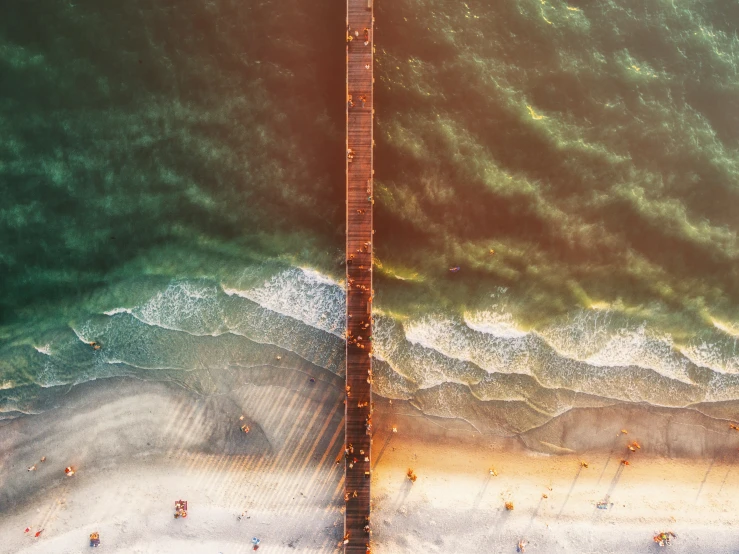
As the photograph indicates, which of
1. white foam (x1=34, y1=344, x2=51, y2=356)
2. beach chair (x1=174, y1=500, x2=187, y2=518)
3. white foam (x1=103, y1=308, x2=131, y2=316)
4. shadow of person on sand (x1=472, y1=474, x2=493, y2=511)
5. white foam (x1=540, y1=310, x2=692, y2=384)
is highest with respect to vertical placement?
white foam (x1=540, y1=310, x2=692, y2=384)

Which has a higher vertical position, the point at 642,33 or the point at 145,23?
the point at 642,33

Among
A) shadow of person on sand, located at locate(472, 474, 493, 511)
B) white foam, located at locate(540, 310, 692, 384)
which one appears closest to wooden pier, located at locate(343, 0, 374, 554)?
shadow of person on sand, located at locate(472, 474, 493, 511)

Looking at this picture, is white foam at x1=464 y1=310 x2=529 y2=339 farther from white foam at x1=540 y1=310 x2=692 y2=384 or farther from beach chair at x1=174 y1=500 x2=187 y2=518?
beach chair at x1=174 y1=500 x2=187 y2=518

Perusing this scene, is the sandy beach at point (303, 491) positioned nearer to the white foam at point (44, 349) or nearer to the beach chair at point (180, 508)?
the beach chair at point (180, 508)

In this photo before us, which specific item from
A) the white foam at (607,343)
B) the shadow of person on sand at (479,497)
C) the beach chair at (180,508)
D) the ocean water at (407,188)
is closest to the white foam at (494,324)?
the ocean water at (407,188)

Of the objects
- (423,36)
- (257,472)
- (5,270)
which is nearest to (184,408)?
(257,472)

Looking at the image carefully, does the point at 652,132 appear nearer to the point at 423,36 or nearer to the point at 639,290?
the point at 639,290
